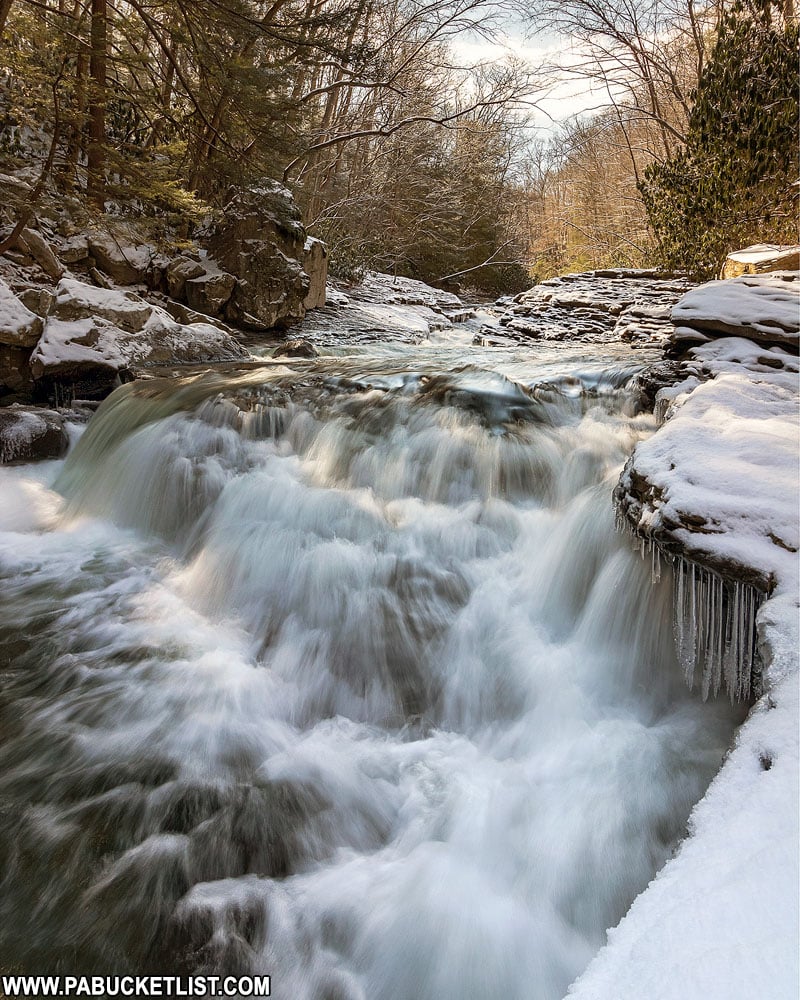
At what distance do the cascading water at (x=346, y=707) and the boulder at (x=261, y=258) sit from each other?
550 centimetres

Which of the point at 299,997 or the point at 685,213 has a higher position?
the point at 685,213

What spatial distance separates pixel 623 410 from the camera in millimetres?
4328

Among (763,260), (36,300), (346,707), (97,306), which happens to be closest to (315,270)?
(97,306)

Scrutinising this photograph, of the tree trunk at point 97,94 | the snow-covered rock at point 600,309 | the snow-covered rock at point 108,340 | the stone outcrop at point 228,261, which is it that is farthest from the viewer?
the snow-covered rock at point 600,309

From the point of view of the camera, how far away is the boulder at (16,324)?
5007 millimetres

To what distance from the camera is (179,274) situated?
8.74 metres

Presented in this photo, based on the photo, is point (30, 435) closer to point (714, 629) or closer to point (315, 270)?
point (714, 629)

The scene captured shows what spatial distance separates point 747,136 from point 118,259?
27.8ft

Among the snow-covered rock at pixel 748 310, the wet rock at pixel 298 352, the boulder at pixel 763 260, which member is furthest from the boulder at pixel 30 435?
the boulder at pixel 763 260

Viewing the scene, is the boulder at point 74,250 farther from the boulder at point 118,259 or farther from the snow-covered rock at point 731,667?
the snow-covered rock at point 731,667

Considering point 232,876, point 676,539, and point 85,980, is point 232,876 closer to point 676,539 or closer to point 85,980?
point 85,980

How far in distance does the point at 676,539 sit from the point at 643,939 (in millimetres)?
1366

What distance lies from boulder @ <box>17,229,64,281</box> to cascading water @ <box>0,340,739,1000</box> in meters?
4.00

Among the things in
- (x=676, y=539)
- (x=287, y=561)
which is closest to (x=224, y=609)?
(x=287, y=561)
